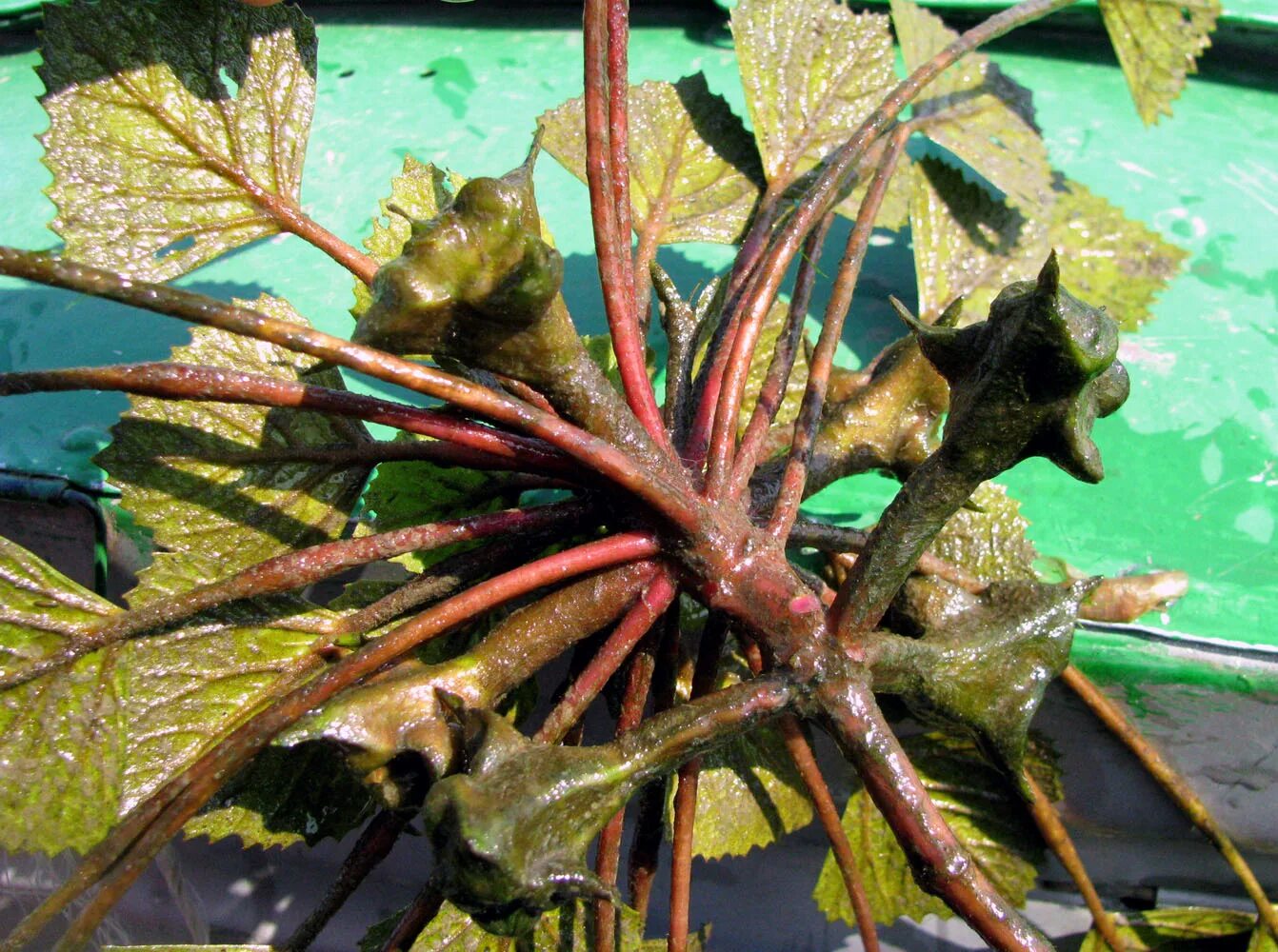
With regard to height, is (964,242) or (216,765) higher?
(964,242)

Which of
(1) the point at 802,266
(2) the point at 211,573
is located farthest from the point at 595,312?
(2) the point at 211,573

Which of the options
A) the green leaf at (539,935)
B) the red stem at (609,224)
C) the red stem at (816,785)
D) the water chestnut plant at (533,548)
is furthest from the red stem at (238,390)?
the green leaf at (539,935)

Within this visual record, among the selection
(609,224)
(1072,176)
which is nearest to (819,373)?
(609,224)

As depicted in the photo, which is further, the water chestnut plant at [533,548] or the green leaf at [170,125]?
the green leaf at [170,125]

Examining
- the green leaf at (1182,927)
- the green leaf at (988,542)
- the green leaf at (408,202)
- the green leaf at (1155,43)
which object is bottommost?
the green leaf at (1182,927)

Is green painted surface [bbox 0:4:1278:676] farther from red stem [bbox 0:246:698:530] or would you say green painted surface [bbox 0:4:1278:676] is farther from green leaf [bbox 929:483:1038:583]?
red stem [bbox 0:246:698:530]

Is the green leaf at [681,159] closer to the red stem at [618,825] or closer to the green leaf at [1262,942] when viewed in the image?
the red stem at [618,825]

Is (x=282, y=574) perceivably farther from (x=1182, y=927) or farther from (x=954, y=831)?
(x=1182, y=927)

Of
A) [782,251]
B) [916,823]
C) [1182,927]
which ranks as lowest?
[1182,927]
